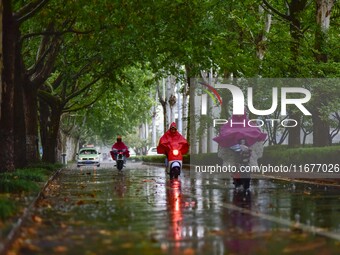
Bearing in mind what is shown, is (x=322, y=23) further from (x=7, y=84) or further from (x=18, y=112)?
(x=7, y=84)

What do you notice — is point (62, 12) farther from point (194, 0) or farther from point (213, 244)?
point (213, 244)

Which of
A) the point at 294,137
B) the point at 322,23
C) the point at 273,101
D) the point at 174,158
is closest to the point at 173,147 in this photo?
the point at 174,158

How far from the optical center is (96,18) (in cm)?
2570

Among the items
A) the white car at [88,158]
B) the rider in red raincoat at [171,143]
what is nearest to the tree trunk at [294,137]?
the rider in red raincoat at [171,143]

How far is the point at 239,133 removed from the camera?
62.9 ft

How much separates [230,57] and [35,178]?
46.6 feet

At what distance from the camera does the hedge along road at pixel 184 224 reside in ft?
28.5

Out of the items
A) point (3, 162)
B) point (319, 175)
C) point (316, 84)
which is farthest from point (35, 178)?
point (316, 84)

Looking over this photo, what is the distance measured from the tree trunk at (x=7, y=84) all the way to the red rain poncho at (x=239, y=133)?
250 inches

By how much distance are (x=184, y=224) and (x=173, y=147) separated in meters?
14.0

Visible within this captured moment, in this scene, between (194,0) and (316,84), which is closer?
(194,0)

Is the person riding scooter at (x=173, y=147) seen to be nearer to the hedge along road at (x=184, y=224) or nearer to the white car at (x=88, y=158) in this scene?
the hedge along road at (x=184, y=224)

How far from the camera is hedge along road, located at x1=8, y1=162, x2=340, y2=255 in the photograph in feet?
28.5

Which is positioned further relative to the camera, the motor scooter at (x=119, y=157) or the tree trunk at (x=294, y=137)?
the motor scooter at (x=119, y=157)
